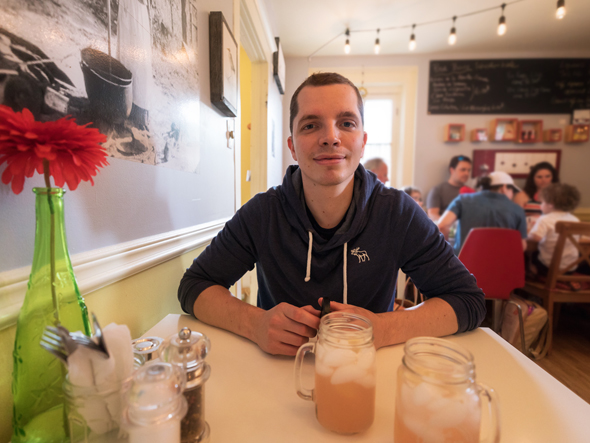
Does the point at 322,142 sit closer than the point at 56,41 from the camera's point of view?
No

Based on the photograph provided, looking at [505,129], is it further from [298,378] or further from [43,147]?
[43,147]

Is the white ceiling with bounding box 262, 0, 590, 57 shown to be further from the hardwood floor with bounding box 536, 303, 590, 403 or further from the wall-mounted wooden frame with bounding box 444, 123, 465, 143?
Answer: the hardwood floor with bounding box 536, 303, 590, 403

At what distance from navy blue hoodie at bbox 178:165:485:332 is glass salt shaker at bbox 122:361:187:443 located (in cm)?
56

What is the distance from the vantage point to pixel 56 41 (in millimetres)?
524

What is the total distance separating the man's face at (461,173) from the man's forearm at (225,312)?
363 centimetres

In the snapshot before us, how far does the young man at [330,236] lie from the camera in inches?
36.8

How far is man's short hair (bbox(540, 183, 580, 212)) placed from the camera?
2404 mm

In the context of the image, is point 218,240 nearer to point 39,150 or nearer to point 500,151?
point 39,150

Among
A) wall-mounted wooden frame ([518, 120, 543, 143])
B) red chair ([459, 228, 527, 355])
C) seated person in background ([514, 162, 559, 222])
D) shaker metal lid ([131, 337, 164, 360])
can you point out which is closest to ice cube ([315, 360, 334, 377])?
shaker metal lid ([131, 337, 164, 360])

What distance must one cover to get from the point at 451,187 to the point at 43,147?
404 centimetres

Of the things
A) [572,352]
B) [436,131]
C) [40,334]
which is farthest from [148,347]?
[436,131]

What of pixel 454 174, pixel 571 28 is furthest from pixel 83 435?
pixel 571 28

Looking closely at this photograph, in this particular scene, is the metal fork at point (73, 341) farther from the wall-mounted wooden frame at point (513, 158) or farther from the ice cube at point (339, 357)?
the wall-mounted wooden frame at point (513, 158)

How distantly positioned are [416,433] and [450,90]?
172 inches
